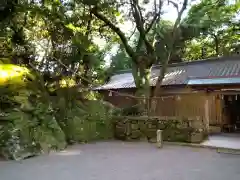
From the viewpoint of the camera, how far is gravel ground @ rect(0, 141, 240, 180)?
5.91 meters

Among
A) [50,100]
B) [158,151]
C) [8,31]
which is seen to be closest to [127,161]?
[158,151]

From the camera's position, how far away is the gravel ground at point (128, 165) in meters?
5.91

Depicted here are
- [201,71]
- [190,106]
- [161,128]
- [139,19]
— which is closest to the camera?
[161,128]

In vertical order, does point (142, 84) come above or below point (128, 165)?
above

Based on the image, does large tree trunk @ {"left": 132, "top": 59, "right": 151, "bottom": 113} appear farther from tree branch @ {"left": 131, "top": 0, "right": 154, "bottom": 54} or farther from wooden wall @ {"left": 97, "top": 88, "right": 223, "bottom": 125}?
tree branch @ {"left": 131, "top": 0, "right": 154, "bottom": 54}

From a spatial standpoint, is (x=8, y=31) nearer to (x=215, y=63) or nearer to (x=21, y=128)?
(x=21, y=128)

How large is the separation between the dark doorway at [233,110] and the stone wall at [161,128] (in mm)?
3072

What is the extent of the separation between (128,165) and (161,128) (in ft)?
13.8

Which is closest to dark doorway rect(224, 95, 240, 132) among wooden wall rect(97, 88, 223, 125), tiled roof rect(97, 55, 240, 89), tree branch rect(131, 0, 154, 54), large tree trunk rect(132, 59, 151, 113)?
wooden wall rect(97, 88, 223, 125)

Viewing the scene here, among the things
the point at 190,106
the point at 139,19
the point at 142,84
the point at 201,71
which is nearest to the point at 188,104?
the point at 190,106

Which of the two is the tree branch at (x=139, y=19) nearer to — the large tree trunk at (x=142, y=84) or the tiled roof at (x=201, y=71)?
the large tree trunk at (x=142, y=84)

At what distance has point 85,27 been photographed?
528 inches

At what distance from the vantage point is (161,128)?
10898 mm

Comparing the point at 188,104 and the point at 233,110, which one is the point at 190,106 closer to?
the point at 188,104
